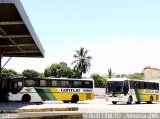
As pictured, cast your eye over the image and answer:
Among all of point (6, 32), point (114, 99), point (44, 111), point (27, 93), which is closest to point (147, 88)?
point (114, 99)

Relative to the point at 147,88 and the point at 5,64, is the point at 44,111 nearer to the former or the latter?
the point at 5,64

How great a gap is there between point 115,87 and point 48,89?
5.78 metres

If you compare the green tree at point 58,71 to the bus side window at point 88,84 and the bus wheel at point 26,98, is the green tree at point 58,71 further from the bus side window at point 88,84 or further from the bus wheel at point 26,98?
the bus wheel at point 26,98

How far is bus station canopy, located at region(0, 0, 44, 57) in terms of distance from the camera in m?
17.7

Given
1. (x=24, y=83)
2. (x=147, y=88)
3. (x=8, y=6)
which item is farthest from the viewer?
(x=147, y=88)

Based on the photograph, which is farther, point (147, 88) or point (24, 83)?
point (147, 88)

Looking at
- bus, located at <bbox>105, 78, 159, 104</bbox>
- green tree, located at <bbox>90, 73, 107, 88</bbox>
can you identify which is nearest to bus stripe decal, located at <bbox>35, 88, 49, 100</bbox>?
bus, located at <bbox>105, 78, 159, 104</bbox>

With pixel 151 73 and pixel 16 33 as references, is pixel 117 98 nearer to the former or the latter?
pixel 16 33

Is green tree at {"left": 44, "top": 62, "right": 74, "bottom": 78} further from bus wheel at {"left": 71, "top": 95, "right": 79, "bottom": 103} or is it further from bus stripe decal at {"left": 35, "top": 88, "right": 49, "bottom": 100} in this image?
bus stripe decal at {"left": 35, "top": 88, "right": 49, "bottom": 100}

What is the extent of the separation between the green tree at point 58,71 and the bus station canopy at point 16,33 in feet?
214

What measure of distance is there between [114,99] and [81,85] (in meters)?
3.53

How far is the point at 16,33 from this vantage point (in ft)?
80.6

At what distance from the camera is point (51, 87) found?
108 feet

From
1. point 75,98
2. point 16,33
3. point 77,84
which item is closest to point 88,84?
point 77,84
